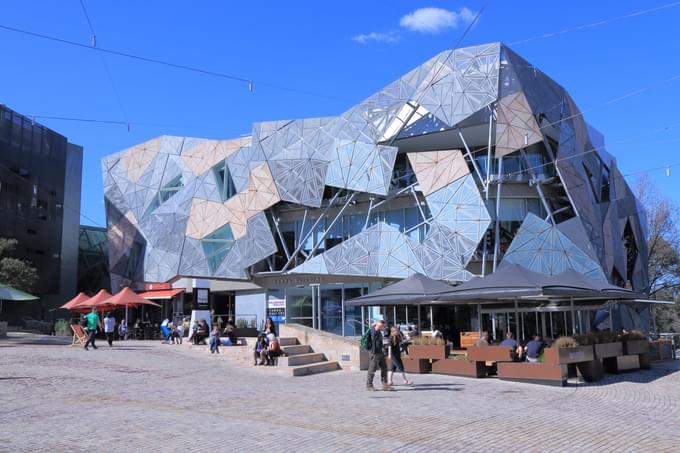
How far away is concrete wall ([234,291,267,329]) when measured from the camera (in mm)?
38000

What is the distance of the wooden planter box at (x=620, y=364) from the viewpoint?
17.2m

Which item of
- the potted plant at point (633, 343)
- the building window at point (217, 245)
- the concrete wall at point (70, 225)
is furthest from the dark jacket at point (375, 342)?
the concrete wall at point (70, 225)

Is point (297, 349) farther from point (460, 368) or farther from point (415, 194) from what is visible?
point (415, 194)

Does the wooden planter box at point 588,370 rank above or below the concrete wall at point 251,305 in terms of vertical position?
below

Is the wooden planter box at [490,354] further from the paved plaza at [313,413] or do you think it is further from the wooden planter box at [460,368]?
the paved plaza at [313,413]

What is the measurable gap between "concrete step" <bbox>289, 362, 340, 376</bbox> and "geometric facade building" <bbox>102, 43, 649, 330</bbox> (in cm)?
1213

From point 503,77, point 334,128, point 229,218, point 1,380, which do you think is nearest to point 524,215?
point 503,77

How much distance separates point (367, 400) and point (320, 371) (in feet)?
21.5

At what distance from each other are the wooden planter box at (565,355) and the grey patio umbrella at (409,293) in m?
4.51

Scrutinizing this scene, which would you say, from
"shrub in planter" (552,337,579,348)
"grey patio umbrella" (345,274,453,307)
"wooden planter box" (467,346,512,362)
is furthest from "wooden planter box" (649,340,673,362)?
"wooden planter box" (467,346,512,362)

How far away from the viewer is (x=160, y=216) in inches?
1622

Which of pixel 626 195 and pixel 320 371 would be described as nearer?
pixel 320 371

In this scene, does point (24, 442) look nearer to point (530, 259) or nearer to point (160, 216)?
point (530, 259)

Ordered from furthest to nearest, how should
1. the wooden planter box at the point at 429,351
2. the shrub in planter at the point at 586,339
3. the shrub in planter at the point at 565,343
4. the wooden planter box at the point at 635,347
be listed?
the wooden planter box at the point at 635,347 < the wooden planter box at the point at 429,351 < the shrub in planter at the point at 586,339 < the shrub in planter at the point at 565,343
